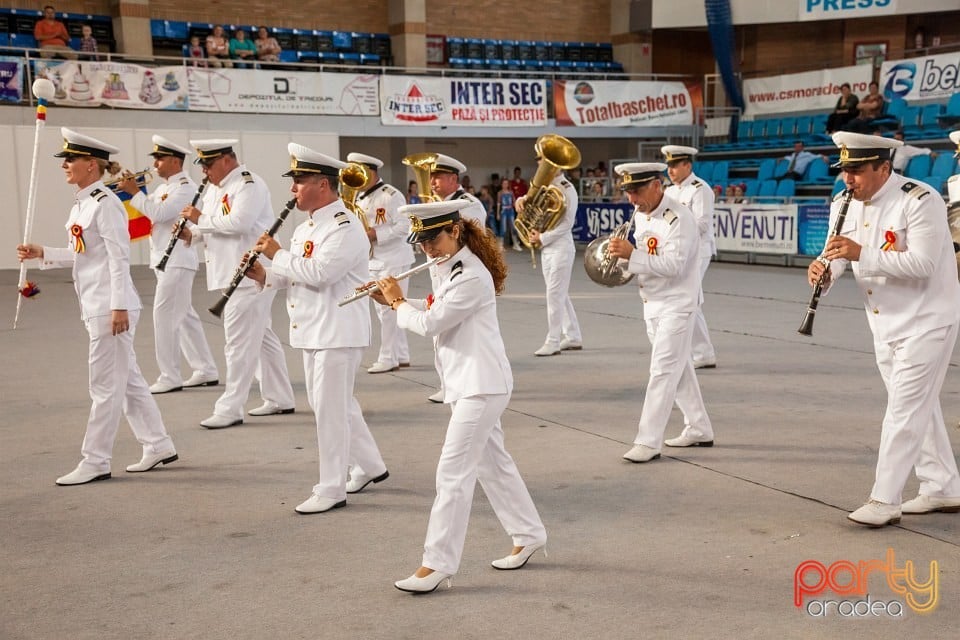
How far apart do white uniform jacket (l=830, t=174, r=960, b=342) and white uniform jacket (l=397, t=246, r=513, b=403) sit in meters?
2.06

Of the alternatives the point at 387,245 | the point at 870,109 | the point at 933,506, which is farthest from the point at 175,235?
the point at 870,109

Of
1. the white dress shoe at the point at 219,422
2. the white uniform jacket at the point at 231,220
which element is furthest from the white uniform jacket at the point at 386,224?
the white dress shoe at the point at 219,422

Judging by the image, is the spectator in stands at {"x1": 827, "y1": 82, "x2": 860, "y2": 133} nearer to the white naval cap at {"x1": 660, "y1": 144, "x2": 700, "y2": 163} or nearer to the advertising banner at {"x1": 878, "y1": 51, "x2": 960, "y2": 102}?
the advertising banner at {"x1": 878, "y1": 51, "x2": 960, "y2": 102}

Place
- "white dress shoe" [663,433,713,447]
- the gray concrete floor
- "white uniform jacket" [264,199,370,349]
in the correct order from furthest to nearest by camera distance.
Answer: "white dress shoe" [663,433,713,447] < "white uniform jacket" [264,199,370,349] < the gray concrete floor

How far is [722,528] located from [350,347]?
7.69ft

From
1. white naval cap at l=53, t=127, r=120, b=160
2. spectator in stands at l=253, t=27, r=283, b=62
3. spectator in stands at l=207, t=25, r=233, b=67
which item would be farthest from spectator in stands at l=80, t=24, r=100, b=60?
white naval cap at l=53, t=127, r=120, b=160

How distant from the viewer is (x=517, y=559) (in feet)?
15.6

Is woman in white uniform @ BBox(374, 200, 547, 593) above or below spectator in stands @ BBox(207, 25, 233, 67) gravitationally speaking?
below

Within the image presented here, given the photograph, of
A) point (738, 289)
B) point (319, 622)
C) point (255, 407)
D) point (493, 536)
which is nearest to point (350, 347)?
point (493, 536)

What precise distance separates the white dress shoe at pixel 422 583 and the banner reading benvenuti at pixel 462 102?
838 inches

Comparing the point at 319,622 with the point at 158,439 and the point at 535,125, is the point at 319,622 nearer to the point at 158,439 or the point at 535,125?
the point at 158,439

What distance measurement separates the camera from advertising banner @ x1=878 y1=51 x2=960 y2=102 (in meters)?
22.2

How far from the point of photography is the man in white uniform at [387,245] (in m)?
9.77

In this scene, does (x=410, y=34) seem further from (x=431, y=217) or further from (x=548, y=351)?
(x=431, y=217)
